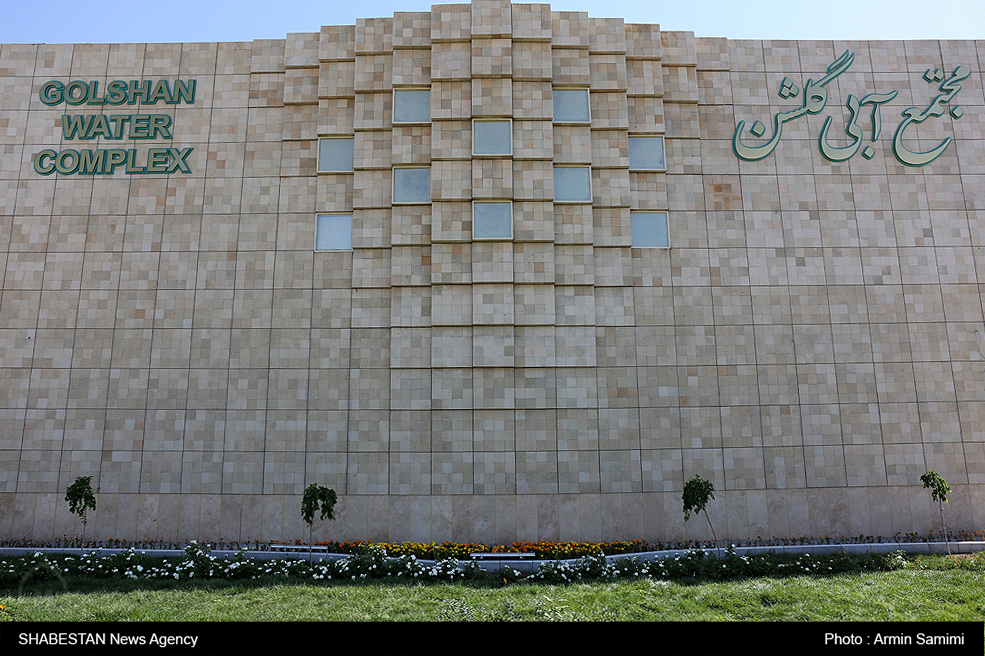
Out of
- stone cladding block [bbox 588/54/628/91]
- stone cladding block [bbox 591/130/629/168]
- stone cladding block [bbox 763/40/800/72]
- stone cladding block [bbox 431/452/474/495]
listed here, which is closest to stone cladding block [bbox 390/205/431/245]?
stone cladding block [bbox 591/130/629/168]

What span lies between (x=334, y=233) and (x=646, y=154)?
1301 centimetres

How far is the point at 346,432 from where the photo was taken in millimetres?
24062

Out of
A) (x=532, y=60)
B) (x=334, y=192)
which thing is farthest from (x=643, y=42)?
(x=334, y=192)

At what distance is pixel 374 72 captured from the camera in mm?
26172

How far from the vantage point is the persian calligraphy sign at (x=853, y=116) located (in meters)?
26.3

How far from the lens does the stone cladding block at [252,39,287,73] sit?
2672 cm

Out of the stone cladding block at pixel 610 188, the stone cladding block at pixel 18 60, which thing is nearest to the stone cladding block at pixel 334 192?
the stone cladding block at pixel 610 188

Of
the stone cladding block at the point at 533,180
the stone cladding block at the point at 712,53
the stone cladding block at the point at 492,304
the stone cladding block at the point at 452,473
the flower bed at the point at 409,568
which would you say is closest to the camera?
the flower bed at the point at 409,568

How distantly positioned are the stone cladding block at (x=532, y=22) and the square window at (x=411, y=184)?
667 cm

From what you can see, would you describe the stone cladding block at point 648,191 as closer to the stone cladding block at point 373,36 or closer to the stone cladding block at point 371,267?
the stone cladding block at point 371,267

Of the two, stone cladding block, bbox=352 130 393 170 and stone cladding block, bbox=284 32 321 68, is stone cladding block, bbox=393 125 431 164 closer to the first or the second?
stone cladding block, bbox=352 130 393 170
